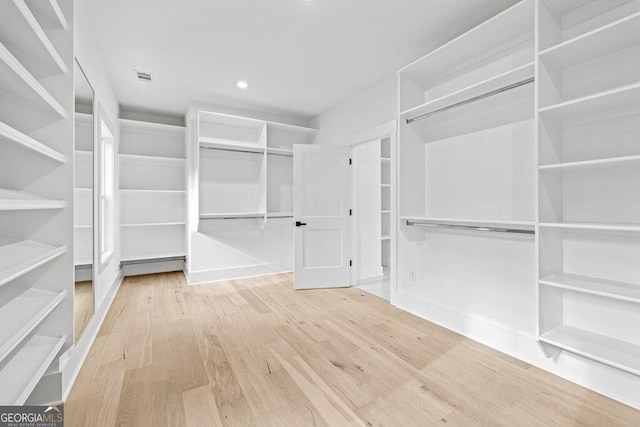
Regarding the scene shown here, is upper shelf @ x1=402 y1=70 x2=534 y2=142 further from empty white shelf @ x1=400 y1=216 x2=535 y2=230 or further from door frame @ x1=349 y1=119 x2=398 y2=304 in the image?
empty white shelf @ x1=400 y1=216 x2=535 y2=230

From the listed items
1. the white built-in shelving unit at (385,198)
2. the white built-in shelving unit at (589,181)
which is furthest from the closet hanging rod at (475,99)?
the white built-in shelving unit at (385,198)

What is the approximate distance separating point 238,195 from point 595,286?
13.6 feet

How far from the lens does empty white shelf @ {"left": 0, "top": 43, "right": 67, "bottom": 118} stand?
3.36 feet

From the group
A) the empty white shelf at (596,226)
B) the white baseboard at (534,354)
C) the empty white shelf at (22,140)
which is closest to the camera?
the empty white shelf at (22,140)

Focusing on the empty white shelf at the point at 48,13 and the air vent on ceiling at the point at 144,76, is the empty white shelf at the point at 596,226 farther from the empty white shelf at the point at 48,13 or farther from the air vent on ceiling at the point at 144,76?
the air vent on ceiling at the point at 144,76

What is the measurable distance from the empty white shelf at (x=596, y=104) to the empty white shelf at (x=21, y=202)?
262 centimetres

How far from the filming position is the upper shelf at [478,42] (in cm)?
196

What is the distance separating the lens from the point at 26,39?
1363 millimetres

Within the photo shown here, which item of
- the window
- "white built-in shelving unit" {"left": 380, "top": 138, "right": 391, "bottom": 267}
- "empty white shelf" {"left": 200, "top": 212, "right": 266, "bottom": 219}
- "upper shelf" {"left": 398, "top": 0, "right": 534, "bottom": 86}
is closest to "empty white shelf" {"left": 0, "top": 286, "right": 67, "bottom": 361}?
the window

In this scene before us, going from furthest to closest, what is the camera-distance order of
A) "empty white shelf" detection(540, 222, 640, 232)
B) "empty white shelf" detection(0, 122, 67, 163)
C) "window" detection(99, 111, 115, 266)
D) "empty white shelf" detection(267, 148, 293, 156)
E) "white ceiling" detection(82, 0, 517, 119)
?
1. "empty white shelf" detection(267, 148, 293, 156)
2. "window" detection(99, 111, 115, 266)
3. "white ceiling" detection(82, 0, 517, 119)
4. "empty white shelf" detection(540, 222, 640, 232)
5. "empty white shelf" detection(0, 122, 67, 163)

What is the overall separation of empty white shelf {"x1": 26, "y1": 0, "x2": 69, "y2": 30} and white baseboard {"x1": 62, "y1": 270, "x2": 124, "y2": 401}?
196cm

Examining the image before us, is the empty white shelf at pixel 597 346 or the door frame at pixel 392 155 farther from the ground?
the door frame at pixel 392 155

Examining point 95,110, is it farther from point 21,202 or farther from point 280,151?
point 280,151

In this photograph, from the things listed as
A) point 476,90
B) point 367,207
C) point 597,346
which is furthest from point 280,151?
point 597,346
